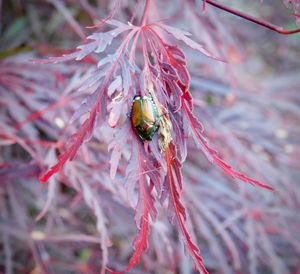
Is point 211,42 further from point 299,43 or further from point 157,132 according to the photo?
point 299,43

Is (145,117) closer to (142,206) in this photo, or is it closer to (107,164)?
(142,206)

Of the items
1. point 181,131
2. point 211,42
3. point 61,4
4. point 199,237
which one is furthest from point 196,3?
point 181,131

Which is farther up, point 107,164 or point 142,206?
point 142,206

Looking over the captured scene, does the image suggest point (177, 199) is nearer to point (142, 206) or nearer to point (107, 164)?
point (142, 206)

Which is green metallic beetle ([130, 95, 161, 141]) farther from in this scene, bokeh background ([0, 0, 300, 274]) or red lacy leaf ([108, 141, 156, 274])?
bokeh background ([0, 0, 300, 274])

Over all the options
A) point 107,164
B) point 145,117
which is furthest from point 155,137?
point 107,164

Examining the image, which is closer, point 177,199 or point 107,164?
point 177,199

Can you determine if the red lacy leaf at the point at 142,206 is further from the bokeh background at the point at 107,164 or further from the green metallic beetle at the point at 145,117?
the bokeh background at the point at 107,164
